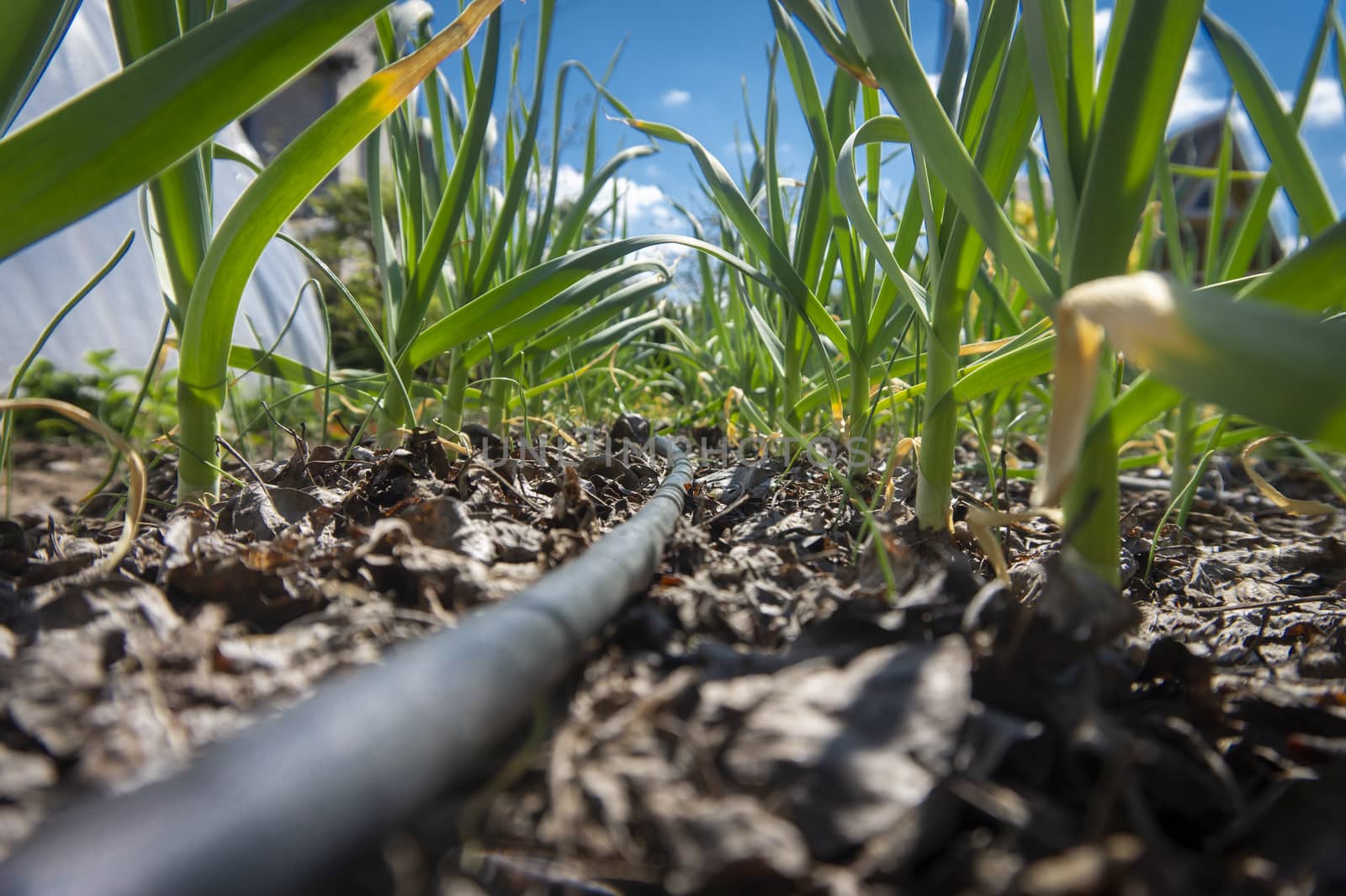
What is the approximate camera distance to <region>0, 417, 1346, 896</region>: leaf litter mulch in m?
0.25

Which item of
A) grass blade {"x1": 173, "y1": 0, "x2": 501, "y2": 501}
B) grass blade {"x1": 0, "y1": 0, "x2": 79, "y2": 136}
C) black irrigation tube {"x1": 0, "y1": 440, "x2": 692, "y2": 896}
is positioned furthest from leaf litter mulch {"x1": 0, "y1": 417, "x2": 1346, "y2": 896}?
grass blade {"x1": 0, "y1": 0, "x2": 79, "y2": 136}

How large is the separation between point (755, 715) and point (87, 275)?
3397 mm

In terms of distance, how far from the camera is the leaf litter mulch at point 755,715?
252 millimetres

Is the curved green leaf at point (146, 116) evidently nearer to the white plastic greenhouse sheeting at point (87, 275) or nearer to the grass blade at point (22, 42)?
the grass blade at point (22, 42)

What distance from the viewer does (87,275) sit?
263 centimetres

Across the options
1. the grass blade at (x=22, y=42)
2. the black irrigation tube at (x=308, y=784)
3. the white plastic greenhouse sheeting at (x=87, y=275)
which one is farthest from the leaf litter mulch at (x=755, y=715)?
the white plastic greenhouse sheeting at (x=87, y=275)

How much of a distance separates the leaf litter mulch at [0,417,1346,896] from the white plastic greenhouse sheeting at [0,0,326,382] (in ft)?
6.98

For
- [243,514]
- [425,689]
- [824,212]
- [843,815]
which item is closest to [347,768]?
[425,689]

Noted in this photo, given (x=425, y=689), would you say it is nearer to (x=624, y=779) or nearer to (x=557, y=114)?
(x=624, y=779)

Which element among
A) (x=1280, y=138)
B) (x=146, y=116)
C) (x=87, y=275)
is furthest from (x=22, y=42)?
(x=87, y=275)

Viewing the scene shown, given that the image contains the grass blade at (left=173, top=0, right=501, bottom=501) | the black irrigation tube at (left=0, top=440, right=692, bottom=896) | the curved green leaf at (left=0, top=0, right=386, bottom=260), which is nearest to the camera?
the black irrigation tube at (left=0, top=440, right=692, bottom=896)

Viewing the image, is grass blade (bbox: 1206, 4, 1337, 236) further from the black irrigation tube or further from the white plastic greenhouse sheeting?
the white plastic greenhouse sheeting

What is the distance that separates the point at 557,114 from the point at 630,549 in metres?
1.00

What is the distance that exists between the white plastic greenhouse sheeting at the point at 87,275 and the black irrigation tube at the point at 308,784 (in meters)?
2.32
